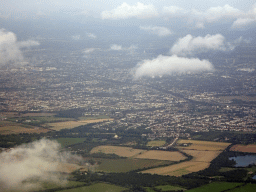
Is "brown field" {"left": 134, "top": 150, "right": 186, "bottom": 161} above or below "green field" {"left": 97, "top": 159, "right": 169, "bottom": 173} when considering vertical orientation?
above

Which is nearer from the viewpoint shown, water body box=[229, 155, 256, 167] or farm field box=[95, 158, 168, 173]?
farm field box=[95, 158, 168, 173]

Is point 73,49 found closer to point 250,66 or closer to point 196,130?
point 250,66

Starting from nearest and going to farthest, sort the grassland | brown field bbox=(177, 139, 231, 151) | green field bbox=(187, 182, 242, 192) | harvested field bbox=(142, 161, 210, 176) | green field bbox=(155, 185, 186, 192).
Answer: green field bbox=(187, 182, 242, 192) → green field bbox=(155, 185, 186, 192) → harvested field bbox=(142, 161, 210, 176) → the grassland → brown field bbox=(177, 139, 231, 151)

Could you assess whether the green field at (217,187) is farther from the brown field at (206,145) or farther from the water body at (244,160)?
the brown field at (206,145)

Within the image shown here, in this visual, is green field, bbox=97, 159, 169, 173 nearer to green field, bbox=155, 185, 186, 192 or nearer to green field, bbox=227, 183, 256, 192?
green field, bbox=155, 185, 186, 192

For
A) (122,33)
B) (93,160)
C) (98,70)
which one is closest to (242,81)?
(98,70)

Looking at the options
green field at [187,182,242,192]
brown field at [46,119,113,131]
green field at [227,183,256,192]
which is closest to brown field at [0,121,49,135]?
brown field at [46,119,113,131]
